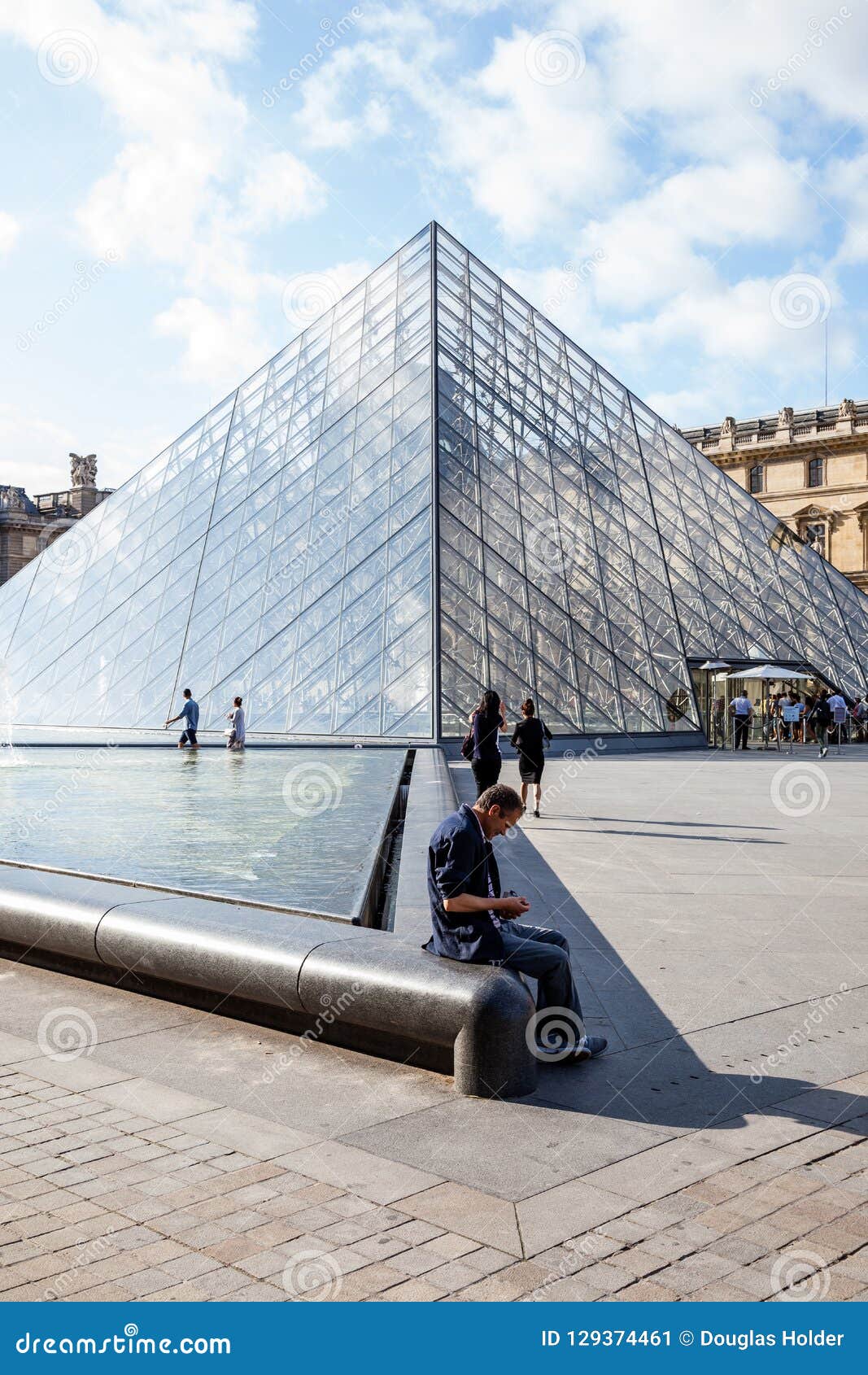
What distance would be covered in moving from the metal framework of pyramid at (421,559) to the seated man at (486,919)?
16.8 metres

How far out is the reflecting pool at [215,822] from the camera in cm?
753

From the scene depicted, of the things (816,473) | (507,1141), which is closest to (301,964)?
(507,1141)

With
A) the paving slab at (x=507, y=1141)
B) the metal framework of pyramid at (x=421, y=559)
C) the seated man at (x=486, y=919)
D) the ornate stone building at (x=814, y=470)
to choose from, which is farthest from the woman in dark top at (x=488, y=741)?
the ornate stone building at (x=814, y=470)

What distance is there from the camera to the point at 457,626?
2342 cm

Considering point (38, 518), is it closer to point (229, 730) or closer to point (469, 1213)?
point (229, 730)

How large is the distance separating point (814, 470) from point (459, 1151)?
63.2m

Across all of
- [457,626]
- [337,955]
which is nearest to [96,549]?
[457,626]

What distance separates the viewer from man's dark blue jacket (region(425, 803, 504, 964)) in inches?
185

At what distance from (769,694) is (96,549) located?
19417 millimetres

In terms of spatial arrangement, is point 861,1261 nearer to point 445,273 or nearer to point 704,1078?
point 704,1078

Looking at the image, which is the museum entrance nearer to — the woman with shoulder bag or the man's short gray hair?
the woman with shoulder bag

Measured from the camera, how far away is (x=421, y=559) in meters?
24.1

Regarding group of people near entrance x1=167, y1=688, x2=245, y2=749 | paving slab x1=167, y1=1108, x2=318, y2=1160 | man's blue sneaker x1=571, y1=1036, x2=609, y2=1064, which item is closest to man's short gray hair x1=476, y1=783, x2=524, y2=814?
man's blue sneaker x1=571, y1=1036, x2=609, y2=1064

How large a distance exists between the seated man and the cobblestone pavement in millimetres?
1079
